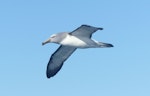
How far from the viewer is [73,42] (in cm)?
2431

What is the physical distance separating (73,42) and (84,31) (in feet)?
2.92

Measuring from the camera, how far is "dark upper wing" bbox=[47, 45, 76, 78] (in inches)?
1108

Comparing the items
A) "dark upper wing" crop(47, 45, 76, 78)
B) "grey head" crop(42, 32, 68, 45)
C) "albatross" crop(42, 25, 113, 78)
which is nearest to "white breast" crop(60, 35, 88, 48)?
"albatross" crop(42, 25, 113, 78)

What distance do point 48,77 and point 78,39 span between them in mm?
4897

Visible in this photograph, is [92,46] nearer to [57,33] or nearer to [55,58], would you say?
[57,33]

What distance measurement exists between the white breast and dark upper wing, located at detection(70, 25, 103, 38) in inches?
10.6

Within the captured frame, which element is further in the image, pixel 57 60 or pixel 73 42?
pixel 57 60

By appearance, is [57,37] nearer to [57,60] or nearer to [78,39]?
[78,39]

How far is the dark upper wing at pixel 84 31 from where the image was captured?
919 inches

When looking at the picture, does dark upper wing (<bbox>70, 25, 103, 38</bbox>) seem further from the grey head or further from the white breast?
the grey head

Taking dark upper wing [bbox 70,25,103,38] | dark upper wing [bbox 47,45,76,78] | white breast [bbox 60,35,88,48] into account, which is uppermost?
dark upper wing [bbox 70,25,103,38]

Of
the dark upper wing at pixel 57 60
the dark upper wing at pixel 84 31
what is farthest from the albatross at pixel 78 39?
the dark upper wing at pixel 57 60

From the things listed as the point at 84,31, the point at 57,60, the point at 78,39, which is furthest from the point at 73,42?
the point at 57,60

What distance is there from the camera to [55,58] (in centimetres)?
2842
